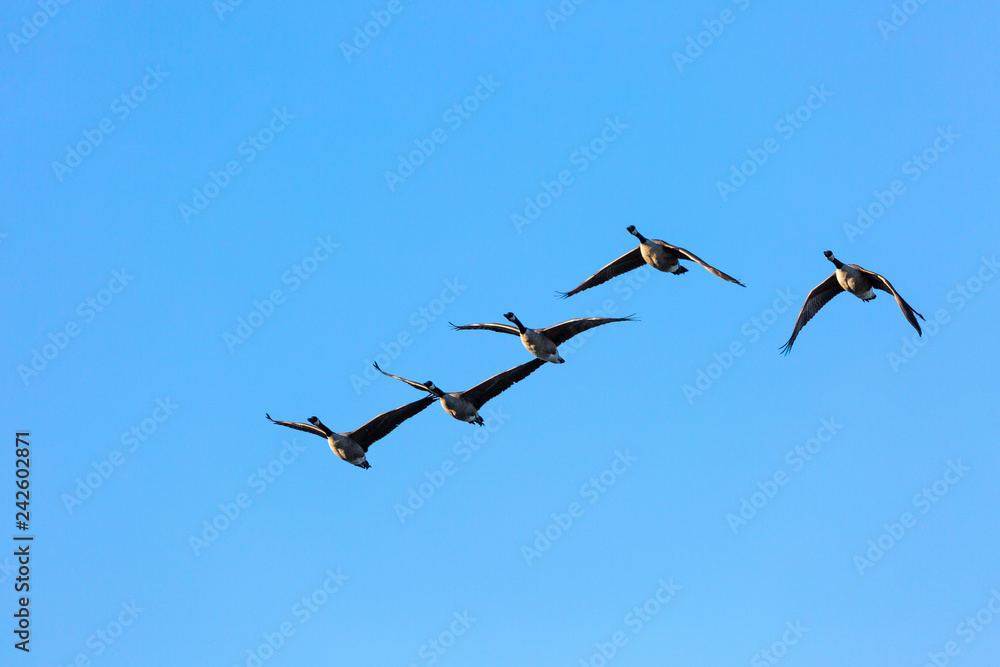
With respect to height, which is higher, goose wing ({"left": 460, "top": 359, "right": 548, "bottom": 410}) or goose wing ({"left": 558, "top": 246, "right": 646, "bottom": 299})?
goose wing ({"left": 558, "top": 246, "right": 646, "bottom": 299})

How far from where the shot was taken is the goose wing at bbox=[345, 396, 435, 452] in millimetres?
51334

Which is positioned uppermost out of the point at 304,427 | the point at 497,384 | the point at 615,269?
the point at 615,269

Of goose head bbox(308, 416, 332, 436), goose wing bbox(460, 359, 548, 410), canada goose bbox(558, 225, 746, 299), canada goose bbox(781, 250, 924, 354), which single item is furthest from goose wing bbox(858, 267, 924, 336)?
goose head bbox(308, 416, 332, 436)

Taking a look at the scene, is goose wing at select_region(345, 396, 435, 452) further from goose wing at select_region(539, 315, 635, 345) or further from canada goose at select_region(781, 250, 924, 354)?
canada goose at select_region(781, 250, 924, 354)

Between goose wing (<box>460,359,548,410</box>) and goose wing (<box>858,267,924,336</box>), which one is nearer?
goose wing (<box>858,267,924,336</box>)

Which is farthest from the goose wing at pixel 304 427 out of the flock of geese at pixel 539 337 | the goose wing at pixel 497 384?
the goose wing at pixel 497 384

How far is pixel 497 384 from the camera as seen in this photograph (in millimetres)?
51438

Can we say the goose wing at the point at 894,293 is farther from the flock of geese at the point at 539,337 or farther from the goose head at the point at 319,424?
the goose head at the point at 319,424

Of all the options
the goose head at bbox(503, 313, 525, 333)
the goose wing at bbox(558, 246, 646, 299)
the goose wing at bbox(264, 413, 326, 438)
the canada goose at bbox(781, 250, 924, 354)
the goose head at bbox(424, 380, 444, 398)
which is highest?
the canada goose at bbox(781, 250, 924, 354)

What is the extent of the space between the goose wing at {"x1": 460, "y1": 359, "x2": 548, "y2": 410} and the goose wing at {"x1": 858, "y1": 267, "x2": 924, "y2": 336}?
42.6 ft

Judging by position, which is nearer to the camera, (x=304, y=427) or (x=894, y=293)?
(x=894, y=293)

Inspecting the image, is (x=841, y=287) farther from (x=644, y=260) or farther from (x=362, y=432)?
(x=362, y=432)

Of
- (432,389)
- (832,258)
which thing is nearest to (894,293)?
(832,258)

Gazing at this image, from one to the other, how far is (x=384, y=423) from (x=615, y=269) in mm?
11347
